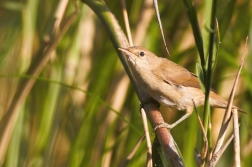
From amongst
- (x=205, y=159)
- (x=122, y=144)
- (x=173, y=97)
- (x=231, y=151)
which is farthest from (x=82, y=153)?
(x=205, y=159)

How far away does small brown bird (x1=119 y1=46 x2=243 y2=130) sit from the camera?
2.02m

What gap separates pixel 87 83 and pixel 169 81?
0.54m

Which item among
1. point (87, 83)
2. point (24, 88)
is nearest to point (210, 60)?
point (24, 88)

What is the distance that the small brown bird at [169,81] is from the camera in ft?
6.61

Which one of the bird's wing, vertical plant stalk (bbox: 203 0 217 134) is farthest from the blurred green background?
vertical plant stalk (bbox: 203 0 217 134)

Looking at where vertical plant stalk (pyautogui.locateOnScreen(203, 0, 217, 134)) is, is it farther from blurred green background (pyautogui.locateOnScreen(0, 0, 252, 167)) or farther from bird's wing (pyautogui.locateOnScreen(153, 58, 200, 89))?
bird's wing (pyautogui.locateOnScreen(153, 58, 200, 89))

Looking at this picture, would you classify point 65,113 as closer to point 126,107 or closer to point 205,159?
point 126,107

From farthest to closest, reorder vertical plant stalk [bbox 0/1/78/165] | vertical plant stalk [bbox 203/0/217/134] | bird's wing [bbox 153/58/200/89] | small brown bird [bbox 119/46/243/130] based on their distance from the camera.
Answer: bird's wing [bbox 153/58/200/89] → small brown bird [bbox 119/46/243/130] → vertical plant stalk [bbox 0/1/78/165] → vertical plant stalk [bbox 203/0/217/134]

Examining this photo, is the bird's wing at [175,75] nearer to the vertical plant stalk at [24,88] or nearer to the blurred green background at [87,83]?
the blurred green background at [87,83]

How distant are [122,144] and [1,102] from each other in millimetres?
676

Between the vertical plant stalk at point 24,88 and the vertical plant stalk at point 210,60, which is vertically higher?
the vertical plant stalk at point 24,88

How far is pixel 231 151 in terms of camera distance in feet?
8.01

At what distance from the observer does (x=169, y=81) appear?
216 centimetres

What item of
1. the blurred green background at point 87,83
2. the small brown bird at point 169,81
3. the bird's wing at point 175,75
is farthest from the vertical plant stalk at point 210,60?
the bird's wing at point 175,75
